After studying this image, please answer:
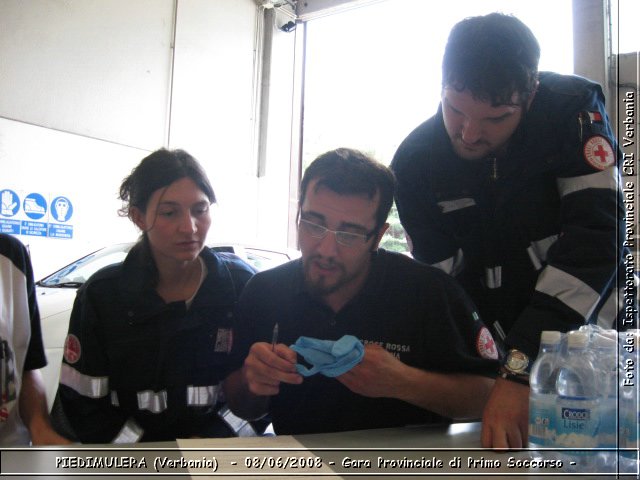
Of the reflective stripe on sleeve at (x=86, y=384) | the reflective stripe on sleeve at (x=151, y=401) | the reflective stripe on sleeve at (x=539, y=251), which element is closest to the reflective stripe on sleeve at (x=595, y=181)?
the reflective stripe on sleeve at (x=539, y=251)

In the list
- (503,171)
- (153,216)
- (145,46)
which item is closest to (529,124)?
(503,171)

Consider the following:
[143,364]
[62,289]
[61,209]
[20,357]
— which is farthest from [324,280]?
[61,209]

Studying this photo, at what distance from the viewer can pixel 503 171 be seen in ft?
4.51

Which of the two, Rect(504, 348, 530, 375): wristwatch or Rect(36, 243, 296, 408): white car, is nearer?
Rect(504, 348, 530, 375): wristwatch

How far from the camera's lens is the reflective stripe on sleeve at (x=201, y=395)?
140 cm

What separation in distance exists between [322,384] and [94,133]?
4269mm

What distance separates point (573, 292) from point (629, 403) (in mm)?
326

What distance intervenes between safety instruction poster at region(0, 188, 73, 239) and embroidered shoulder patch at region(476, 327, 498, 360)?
12.6ft

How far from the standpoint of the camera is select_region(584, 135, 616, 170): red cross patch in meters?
1.25

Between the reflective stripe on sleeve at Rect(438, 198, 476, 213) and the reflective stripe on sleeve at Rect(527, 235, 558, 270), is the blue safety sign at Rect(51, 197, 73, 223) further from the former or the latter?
the reflective stripe on sleeve at Rect(527, 235, 558, 270)

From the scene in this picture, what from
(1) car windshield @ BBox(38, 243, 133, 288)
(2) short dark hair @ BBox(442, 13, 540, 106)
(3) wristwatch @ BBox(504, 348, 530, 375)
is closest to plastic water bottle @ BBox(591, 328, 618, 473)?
(3) wristwatch @ BBox(504, 348, 530, 375)

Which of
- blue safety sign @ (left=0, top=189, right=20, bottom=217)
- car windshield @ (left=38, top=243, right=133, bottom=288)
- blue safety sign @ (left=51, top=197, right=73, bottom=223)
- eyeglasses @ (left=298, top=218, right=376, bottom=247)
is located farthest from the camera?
blue safety sign @ (left=51, top=197, right=73, bottom=223)

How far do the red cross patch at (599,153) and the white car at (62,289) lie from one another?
131 cm

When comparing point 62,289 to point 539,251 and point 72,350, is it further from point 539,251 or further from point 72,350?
point 539,251
